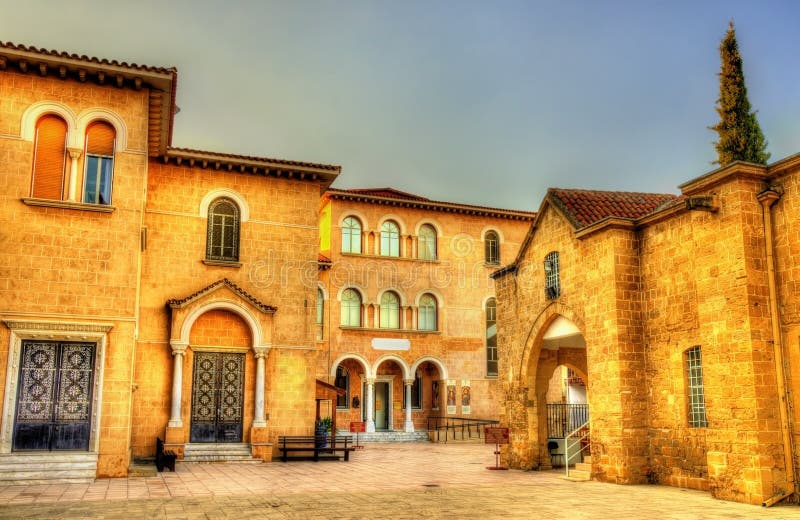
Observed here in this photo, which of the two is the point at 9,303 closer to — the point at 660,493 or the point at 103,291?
the point at 103,291

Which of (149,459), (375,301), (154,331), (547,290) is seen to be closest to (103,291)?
(154,331)

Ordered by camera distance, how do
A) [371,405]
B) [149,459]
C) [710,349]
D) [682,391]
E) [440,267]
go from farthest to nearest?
[440,267] < [371,405] < [149,459] < [682,391] < [710,349]

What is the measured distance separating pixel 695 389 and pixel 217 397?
42.8ft

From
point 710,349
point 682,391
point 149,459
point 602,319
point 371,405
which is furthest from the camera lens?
point 371,405

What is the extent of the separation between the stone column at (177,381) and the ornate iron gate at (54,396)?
404cm

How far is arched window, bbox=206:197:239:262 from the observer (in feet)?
69.5

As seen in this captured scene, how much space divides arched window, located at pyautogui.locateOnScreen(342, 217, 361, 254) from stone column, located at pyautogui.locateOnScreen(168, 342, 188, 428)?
1427 centimetres

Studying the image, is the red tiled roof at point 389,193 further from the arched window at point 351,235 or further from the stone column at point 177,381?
the stone column at point 177,381

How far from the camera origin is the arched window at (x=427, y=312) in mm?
34344

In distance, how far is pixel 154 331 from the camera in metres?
20.0

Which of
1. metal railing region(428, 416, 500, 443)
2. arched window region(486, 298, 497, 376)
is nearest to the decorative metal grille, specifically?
metal railing region(428, 416, 500, 443)

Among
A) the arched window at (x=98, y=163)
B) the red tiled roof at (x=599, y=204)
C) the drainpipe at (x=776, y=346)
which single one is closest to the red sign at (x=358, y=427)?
the red tiled roof at (x=599, y=204)

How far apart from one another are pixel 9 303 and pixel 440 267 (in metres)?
22.2

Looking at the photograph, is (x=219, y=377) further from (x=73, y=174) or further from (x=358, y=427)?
(x=358, y=427)
